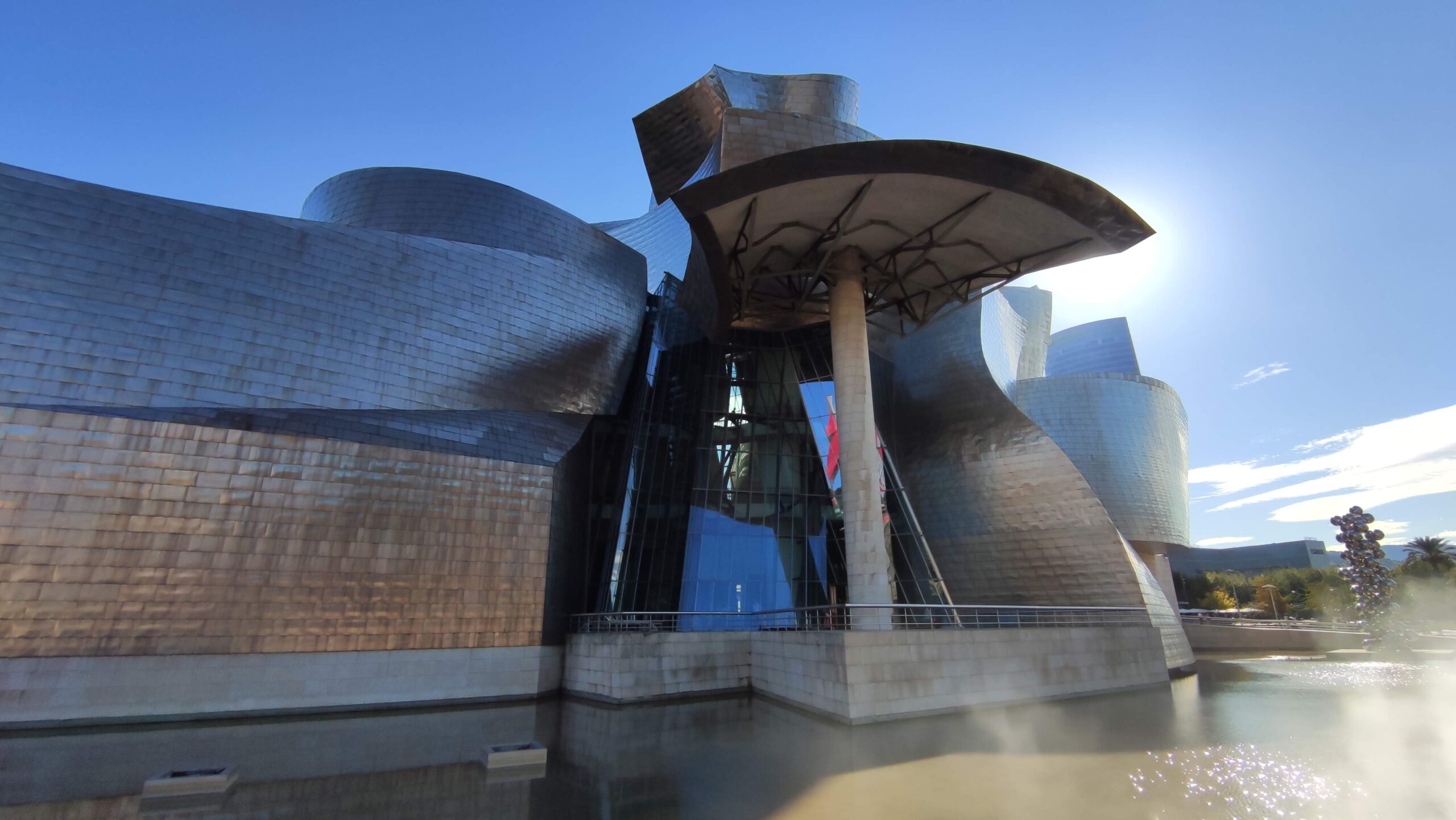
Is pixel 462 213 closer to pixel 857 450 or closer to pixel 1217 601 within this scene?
pixel 857 450

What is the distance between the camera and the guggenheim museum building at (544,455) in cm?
1363

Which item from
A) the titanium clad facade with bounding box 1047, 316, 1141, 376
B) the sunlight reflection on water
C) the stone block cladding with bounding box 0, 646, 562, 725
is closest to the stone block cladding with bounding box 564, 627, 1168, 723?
the stone block cladding with bounding box 0, 646, 562, 725

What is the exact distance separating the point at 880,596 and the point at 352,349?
1502 cm

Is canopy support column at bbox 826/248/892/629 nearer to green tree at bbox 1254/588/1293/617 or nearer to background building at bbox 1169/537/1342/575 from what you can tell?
green tree at bbox 1254/588/1293/617

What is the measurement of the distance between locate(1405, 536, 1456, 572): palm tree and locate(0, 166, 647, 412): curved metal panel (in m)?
55.8

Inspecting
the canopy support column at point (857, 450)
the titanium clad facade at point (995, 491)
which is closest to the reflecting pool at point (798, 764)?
the canopy support column at point (857, 450)

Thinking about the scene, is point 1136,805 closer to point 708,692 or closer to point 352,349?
point 708,692

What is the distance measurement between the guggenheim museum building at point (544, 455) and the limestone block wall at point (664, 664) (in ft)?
0.27

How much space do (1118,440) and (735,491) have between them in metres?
24.0

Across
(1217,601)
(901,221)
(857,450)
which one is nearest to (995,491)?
(857,450)

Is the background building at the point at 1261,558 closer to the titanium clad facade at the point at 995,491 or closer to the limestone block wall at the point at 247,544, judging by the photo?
the titanium clad facade at the point at 995,491

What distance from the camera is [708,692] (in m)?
15.4

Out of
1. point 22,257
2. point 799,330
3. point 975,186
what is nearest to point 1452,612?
point 799,330

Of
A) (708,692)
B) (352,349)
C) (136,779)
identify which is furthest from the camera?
(352,349)
